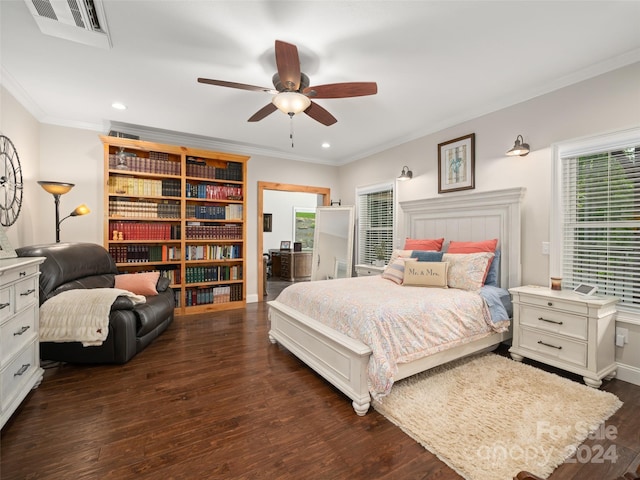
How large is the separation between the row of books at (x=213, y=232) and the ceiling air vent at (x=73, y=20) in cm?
262

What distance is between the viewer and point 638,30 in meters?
2.15

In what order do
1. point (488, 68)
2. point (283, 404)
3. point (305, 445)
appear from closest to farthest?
point (305, 445) → point (283, 404) → point (488, 68)

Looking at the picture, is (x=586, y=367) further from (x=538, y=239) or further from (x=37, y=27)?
(x=37, y=27)

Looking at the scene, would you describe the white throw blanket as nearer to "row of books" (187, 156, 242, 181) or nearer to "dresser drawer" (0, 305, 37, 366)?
"dresser drawer" (0, 305, 37, 366)

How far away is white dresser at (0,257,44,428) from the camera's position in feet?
5.93

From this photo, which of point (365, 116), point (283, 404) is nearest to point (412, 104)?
point (365, 116)

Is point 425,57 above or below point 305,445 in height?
above

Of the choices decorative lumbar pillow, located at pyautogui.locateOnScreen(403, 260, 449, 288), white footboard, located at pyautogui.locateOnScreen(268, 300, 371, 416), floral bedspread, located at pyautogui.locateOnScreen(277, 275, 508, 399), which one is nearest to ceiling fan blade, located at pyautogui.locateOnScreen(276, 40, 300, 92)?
floral bedspread, located at pyautogui.locateOnScreen(277, 275, 508, 399)

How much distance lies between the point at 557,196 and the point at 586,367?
5.17 feet

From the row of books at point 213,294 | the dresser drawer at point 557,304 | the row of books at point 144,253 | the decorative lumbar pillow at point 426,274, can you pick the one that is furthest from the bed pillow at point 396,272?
the row of books at point 144,253

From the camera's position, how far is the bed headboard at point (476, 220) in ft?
10.3

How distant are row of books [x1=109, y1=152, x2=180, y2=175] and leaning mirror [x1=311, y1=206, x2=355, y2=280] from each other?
2.69m

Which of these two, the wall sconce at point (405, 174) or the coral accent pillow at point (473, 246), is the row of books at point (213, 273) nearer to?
the wall sconce at point (405, 174)

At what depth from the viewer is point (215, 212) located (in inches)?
186
